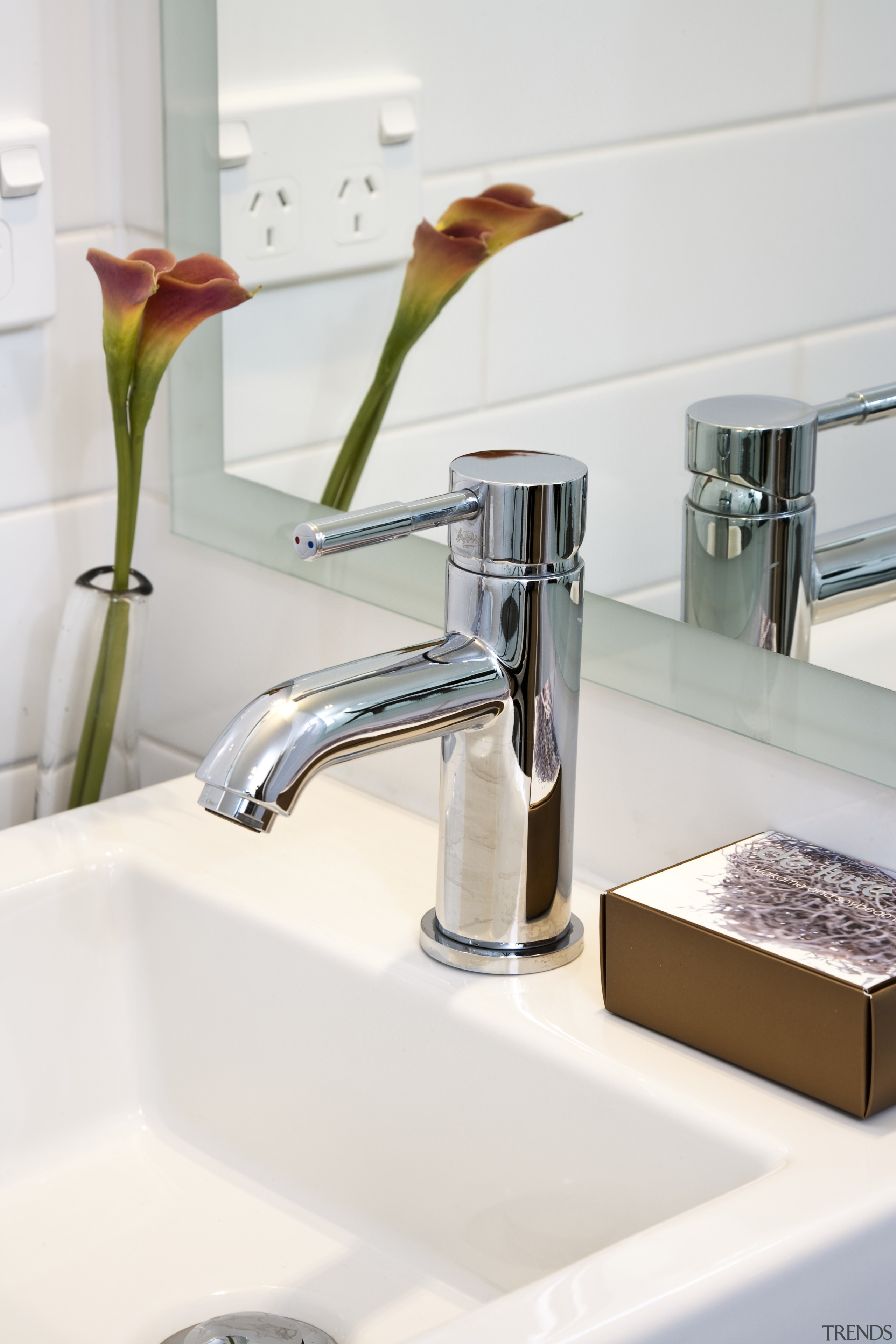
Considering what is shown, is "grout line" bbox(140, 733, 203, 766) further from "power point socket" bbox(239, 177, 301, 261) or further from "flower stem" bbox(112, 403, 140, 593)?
"power point socket" bbox(239, 177, 301, 261)

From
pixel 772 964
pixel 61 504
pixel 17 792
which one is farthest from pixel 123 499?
pixel 772 964

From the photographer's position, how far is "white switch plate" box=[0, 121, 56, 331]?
30.8 inches

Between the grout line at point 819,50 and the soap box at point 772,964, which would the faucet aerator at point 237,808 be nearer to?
the soap box at point 772,964

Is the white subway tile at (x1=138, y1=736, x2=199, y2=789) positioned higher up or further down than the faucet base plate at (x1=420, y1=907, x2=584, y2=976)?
further down

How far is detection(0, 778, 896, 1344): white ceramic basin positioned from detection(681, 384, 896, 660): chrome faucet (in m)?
0.16

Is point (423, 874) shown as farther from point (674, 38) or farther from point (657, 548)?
point (674, 38)

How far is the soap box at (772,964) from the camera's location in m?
0.52

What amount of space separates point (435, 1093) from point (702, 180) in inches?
14.8

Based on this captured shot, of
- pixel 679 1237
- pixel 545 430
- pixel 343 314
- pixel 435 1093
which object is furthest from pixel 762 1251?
pixel 343 314

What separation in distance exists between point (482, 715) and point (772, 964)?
144 millimetres

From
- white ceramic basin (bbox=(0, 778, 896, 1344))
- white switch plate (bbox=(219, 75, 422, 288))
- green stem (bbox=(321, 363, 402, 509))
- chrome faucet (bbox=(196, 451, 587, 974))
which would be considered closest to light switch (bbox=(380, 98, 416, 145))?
white switch plate (bbox=(219, 75, 422, 288))

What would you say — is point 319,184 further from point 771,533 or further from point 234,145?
point 771,533

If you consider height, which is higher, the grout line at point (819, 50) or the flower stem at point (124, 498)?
the grout line at point (819, 50)

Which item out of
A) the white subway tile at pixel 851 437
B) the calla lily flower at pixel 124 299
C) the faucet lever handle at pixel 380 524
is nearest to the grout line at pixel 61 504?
the calla lily flower at pixel 124 299
